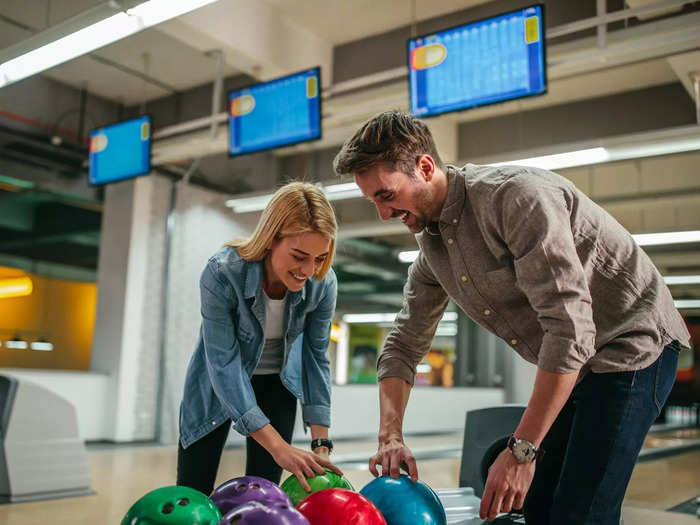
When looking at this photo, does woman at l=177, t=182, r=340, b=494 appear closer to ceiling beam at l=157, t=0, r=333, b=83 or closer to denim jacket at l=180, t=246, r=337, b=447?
denim jacket at l=180, t=246, r=337, b=447

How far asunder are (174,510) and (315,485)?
1.55ft

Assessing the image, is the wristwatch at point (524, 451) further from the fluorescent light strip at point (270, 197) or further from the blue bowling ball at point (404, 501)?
the fluorescent light strip at point (270, 197)

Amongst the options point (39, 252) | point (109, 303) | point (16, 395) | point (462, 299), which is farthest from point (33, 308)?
point (462, 299)

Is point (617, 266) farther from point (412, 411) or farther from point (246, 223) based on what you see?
point (412, 411)

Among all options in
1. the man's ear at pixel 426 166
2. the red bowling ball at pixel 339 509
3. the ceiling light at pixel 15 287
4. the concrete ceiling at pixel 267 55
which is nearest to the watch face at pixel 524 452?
the red bowling ball at pixel 339 509

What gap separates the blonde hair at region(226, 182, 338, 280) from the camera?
1935 mm

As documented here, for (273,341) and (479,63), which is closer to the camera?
(273,341)

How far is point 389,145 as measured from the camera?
1.58 meters

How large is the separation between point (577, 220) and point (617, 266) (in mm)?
149

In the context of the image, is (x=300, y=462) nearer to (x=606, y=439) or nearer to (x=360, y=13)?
(x=606, y=439)

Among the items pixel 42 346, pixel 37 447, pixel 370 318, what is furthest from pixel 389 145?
pixel 370 318

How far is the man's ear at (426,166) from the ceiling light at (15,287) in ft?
34.4

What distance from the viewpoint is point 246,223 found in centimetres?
891

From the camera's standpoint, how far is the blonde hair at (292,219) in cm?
193
